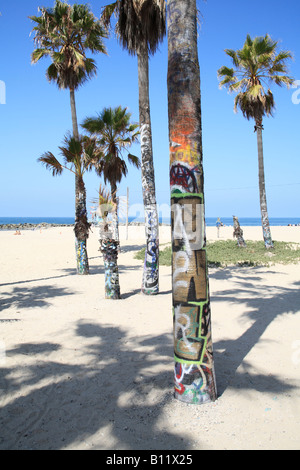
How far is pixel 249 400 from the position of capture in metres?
3.56

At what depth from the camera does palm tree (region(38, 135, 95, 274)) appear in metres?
11.4

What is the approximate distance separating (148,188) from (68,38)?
27.5ft

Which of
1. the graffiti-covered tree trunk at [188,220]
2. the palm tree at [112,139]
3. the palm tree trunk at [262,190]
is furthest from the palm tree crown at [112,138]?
the graffiti-covered tree trunk at [188,220]

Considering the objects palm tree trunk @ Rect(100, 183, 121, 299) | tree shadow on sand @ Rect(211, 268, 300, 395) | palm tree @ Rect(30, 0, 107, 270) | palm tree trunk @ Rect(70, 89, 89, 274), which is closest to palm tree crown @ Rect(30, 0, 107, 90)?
palm tree @ Rect(30, 0, 107, 270)

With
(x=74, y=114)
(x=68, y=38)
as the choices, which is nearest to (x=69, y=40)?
(x=68, y=38)

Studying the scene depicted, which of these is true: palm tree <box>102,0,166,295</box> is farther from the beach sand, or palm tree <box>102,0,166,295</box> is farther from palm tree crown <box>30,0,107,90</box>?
palm tree crown <box>30,0,107,90</box>

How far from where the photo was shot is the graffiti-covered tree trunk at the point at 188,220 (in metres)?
3.47

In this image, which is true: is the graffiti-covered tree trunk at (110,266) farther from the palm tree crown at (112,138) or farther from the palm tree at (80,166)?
the palm tree crown at (112,138)

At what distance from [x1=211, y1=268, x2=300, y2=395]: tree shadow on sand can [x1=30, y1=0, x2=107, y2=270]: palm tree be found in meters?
6.20

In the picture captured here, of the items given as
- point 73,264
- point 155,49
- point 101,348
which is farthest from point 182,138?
point 73,264

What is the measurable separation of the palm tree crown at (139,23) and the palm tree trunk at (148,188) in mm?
349

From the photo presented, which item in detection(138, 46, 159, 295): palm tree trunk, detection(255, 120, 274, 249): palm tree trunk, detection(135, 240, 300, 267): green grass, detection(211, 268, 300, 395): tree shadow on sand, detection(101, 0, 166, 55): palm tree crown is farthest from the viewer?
detection(255, 120, 274, 249): palm tree trunk

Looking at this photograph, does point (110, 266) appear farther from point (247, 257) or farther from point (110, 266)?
point (247, 257)

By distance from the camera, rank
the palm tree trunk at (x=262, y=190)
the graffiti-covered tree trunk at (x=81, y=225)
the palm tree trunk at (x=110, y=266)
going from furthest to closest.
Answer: the palm tree trunk at (x=262, y=190) < the graffiti-covered tree trunk at (x=81, y=225) < the palm tree trunk at (x=110, y=266)
